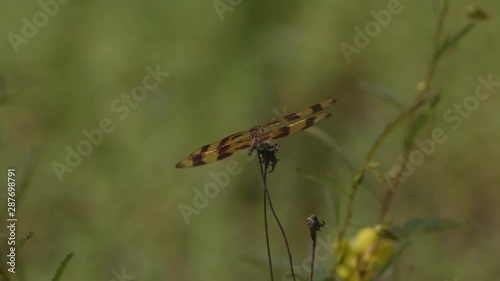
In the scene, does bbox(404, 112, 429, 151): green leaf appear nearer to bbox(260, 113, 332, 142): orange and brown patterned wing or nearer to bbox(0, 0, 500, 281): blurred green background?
bbox(260, 113, 332, 142): orange and brown patterned wing

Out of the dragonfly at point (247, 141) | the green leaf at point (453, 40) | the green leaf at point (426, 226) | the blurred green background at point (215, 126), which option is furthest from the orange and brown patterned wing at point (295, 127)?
the blurred green background at point (215, 126)

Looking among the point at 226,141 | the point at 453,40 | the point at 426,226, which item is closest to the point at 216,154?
the point at 226,141

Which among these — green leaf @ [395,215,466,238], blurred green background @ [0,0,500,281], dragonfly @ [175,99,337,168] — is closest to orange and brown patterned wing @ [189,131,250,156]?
dragonfly @ [175,99,337,168]

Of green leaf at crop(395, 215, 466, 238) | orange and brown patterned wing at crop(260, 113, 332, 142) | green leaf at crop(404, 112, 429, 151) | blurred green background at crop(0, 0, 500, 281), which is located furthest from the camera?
blurred green background at crop(0, 0, 500, 281)

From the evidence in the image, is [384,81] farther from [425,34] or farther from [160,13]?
[160,13]

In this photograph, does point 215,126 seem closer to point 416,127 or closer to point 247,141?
point 416,127

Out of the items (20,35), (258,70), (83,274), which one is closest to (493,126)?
(258,70)
